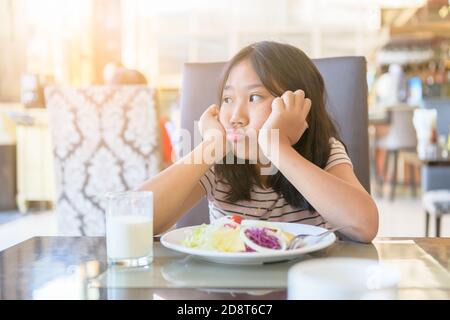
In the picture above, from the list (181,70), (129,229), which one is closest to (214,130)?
(129,229)

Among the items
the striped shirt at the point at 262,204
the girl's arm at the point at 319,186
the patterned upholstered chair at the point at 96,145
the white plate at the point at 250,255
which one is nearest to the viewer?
the white plate at the point at 250,255

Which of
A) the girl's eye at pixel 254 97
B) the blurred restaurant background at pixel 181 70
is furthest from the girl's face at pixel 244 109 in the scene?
the blurred restaurant background at pixel 181 70

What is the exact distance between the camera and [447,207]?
2.72 meters

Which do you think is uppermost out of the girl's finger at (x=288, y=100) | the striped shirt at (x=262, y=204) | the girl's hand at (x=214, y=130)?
the girl's finger at (x=288, y=100)

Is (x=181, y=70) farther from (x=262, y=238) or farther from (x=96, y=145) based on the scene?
(x=262, y=238)

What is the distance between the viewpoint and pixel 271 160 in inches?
40.4

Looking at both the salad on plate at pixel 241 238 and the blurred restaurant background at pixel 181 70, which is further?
the blurred restaurant background at pixel 181 70

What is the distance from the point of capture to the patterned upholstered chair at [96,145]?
2355 millimetres

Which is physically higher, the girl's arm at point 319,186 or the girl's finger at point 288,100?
the girl's finger at point 288,100

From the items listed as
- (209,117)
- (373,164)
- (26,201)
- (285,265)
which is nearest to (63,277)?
(285,265)

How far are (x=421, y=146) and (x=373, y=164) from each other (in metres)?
3.31


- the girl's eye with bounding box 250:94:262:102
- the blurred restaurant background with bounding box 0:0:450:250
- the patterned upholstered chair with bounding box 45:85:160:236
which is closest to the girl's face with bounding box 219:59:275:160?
the girl's eye with bounding box 250:94:262:102

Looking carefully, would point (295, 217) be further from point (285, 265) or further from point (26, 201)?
point (26, 201)

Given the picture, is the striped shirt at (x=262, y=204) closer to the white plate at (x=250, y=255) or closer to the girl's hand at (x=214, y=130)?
the girl's hand at (x=214, y=130)
